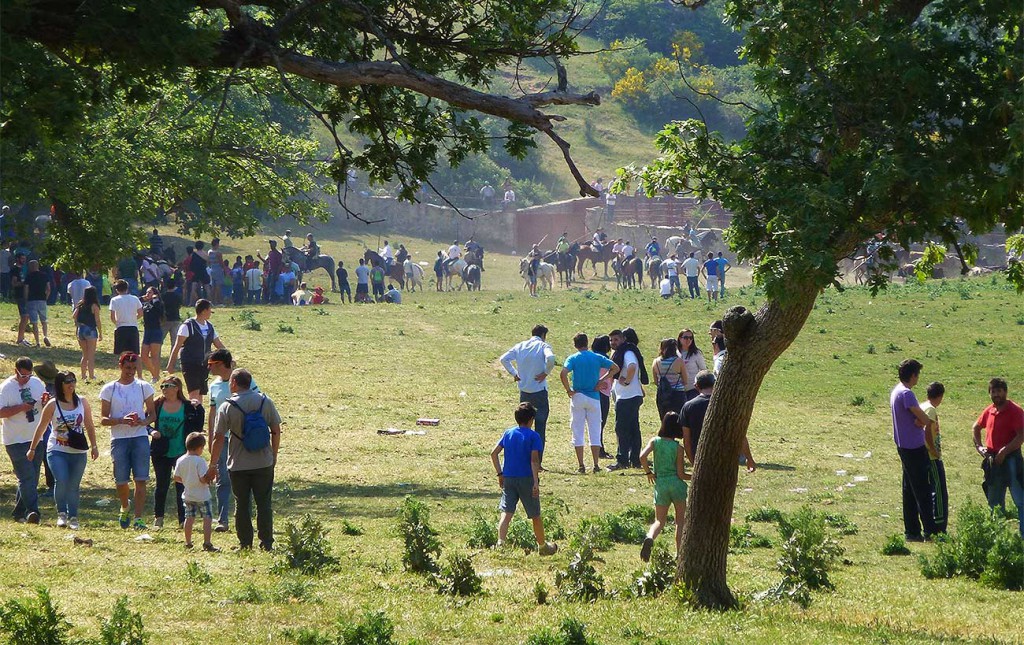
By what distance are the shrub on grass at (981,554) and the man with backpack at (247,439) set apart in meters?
5.51

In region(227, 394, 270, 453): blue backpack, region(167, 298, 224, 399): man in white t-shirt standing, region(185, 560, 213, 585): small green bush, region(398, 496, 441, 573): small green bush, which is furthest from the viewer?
region(167, 298, 224, 399): man in white t-shirt standing

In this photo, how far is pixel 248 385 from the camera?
426 inches

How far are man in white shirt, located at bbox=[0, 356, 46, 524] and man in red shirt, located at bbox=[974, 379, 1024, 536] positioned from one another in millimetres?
8879

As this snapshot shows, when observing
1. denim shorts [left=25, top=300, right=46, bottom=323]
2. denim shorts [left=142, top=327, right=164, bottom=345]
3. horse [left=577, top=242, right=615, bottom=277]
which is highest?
horse [left=577, top=242, right=615, bottom=277]

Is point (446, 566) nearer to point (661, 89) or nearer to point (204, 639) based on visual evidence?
point (204, 639)

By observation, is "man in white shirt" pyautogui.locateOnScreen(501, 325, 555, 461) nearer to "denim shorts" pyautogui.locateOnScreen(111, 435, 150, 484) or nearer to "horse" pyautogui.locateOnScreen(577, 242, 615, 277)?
"denim shorts" pyautogui.locateOnScreen(111, 435, 150, 484)

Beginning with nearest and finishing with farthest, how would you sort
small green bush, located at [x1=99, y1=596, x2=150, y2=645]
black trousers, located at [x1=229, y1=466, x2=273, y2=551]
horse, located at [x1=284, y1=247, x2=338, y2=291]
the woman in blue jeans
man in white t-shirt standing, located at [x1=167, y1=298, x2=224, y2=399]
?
small green bush, located at [x1=99, y1=596, x2=150, y2=645] < black trousers, located at [x1=229, y1=466, x2=273, y2=551] < the woman in blue jeans < man in white t-shirt standing, located at [x1=167, y1=298, x2=224, y2=399] < horse, located at [x1=284, y1=247, x2=338, y2=291]

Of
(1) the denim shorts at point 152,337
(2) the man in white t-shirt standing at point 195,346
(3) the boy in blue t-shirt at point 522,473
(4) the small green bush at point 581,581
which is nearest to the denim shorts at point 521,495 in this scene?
(3) the boy in blue t-shirt at point 522,473

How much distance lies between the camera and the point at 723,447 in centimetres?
897

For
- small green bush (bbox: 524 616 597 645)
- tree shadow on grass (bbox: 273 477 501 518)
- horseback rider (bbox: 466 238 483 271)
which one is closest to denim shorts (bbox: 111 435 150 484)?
tree shadow on grass (bbox: 273 477 501 518)

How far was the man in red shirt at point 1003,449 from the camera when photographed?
40.8 feet

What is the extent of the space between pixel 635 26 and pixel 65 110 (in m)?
86.1

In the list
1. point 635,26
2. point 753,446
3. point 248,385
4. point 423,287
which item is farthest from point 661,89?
point 248,385

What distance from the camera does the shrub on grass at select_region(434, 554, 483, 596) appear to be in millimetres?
9336
